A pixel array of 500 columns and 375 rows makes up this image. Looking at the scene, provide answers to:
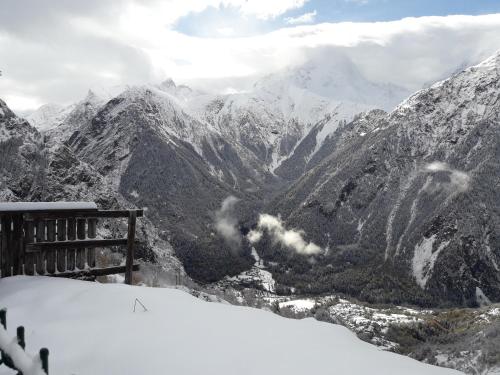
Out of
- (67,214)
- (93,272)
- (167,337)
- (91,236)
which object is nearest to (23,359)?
(167,337)

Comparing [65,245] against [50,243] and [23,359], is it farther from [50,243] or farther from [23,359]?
[23,359]

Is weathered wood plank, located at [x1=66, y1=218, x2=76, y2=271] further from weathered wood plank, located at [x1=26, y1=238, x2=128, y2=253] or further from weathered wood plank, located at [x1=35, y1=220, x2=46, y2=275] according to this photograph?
weathered wood plank, located at [x1=35, y1=220, x2=46, y2=275]

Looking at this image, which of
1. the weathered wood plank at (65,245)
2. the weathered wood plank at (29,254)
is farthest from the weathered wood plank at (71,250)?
the weathered wood plank at (29,254)

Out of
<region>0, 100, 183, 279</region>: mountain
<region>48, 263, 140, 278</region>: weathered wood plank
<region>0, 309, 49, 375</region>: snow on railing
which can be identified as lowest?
<region>0, 100, 183, 279</region>: mountain

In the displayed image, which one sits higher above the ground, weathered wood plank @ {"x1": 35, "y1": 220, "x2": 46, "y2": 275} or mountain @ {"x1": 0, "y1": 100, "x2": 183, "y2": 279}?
weathered wood plank @ {"x1": 35, "y1": 220, "x2": 46, "y2": 275}

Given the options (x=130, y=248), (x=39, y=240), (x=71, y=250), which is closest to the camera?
(x=39, y=240)

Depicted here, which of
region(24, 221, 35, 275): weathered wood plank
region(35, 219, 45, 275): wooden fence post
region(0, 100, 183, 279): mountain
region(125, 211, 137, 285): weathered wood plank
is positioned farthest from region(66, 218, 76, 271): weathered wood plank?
region(0, 100, 183, 279): mountain
